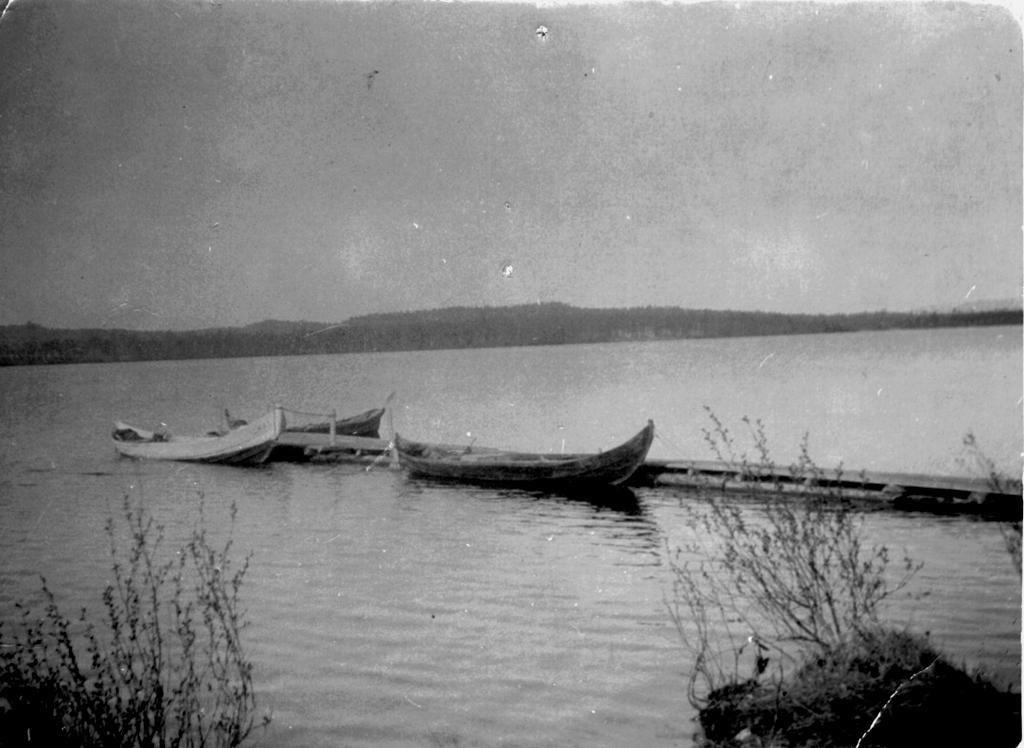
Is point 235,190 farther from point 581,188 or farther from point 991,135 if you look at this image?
point 991,135

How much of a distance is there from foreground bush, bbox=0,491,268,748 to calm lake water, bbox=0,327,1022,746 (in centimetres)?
8

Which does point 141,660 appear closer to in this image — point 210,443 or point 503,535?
point 210,443

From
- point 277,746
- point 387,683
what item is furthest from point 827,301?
point 277,746

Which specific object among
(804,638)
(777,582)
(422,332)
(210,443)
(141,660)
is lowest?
(141,660)

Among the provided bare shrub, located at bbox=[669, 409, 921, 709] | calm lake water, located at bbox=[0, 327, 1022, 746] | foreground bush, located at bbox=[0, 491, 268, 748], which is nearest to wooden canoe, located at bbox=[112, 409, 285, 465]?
calm lake water, located at bbox=[0, 327, 1022, 746]

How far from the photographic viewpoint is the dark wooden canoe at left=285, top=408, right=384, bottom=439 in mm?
3439

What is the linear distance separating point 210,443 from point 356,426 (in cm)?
64

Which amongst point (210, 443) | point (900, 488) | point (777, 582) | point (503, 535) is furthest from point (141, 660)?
point (900, 488)

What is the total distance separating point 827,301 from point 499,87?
1556mm

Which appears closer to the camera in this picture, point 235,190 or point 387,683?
point 387,683

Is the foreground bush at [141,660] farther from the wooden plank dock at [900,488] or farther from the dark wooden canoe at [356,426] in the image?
the wooden plank dock at [900,488]

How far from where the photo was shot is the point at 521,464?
4117 millimetres

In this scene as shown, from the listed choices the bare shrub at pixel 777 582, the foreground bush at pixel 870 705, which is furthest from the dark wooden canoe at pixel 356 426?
the foreground bush at pixel 870 705

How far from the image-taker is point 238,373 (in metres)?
3.28
